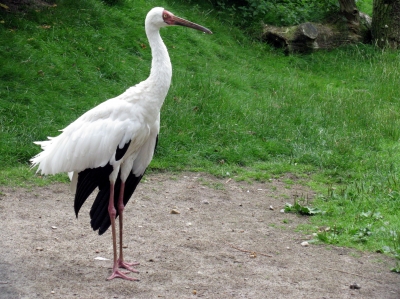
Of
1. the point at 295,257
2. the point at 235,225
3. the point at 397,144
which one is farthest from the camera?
the point at 397,144

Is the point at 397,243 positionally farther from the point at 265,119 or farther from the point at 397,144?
the point at 265,119

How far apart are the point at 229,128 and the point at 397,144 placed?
2.51 metres

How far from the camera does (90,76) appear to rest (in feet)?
33.4

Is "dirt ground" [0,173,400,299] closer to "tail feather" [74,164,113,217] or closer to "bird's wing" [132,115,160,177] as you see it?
"tail feather" [74,164,113,217]

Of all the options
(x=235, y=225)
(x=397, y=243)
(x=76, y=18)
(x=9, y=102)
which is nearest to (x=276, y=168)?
(x=235, y=225)

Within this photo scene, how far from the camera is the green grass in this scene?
7.89 meters

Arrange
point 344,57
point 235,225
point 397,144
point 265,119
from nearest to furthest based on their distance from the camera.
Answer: point 235,225 < point 397,144 < point 265,119 < point 344,57

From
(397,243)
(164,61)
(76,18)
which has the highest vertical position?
(164,61)

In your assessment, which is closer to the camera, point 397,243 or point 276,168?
point 397,243

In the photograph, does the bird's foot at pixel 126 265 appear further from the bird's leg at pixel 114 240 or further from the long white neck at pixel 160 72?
the long white neck at pixel 160 72

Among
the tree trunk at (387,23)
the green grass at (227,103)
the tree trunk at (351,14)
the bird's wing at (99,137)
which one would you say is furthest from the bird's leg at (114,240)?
the tree trunk at (351,14)

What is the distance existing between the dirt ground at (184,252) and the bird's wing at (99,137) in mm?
924

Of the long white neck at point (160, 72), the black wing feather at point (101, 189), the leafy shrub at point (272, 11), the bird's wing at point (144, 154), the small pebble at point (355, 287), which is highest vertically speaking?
the long white neck at point (160, 72)

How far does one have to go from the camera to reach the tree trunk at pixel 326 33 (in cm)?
1346
